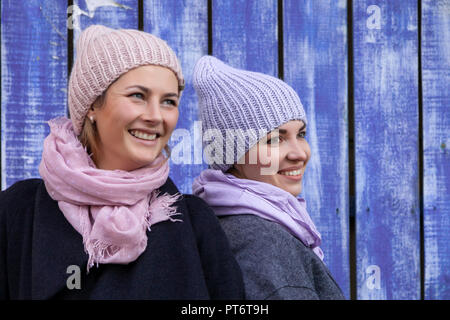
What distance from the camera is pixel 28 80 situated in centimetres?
187

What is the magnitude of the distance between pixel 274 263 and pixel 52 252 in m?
0.55

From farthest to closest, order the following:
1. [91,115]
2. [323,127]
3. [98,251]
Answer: [323,127], [91,115], [98,251]

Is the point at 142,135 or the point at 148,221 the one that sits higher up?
the point at 142,135

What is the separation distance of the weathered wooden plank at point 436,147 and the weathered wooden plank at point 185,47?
2.73 feet

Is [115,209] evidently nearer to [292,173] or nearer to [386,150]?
[292,173]

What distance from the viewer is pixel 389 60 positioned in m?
2.01

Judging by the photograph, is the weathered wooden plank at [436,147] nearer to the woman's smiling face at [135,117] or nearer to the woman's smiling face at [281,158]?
the woman's smiling face at [281,158]

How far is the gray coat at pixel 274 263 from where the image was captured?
1.36 meters

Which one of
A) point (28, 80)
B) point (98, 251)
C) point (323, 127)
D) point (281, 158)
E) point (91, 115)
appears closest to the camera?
point (98, 251)

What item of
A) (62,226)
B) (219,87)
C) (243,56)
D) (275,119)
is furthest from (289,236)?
(243,56)

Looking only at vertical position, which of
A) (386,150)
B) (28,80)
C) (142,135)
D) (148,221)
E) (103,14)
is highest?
(103,14)

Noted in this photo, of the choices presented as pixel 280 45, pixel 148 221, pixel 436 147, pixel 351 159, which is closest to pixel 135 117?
pixel 148 221

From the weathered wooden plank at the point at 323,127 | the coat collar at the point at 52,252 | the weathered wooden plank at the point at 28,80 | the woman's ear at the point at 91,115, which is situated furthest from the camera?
the weathered wooden plank at the point at 323,127

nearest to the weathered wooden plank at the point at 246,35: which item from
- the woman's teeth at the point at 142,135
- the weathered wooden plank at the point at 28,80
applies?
the weathered wooden plank at the point at 28,80
